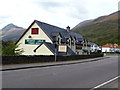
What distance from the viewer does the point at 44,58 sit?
31.4 metres

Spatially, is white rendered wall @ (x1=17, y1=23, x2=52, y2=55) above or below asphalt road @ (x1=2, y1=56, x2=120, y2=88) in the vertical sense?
above

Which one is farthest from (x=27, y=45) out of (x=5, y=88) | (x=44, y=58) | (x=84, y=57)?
(x=5, y=88)

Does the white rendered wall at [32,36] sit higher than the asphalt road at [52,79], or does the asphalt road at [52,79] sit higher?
the white rendered wall at [32,36]

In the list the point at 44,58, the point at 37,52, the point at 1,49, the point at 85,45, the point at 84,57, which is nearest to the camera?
the point at 44,58

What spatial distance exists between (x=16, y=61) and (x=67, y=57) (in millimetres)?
16444

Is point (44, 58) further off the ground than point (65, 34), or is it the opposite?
point (65, 34)

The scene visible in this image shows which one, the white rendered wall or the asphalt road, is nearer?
the asphalt road

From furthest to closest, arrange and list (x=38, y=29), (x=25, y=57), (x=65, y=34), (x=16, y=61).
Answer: (x=65, y=34)
(x=38, y=29)
(x=25, y=57)
(x=16, y=61)

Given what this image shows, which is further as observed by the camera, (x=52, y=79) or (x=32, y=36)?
(x=32, y=36)

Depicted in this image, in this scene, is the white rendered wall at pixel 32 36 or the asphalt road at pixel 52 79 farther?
Answer: the white rendered wall at pixel 32 36

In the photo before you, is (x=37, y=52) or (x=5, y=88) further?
(x=37, y=52)

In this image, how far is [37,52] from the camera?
152 feet

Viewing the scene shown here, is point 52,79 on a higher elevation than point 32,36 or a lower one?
lower

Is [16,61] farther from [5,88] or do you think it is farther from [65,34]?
[65,34]
